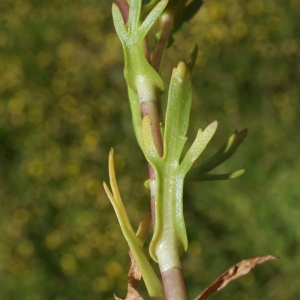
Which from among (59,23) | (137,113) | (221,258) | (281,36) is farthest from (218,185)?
(137,113)

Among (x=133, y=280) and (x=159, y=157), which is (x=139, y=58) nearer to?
(x=159, y=157)

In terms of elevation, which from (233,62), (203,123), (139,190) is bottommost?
(139,190)

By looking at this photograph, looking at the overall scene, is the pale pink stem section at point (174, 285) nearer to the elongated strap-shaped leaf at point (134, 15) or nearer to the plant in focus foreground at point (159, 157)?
the plant in focus foreground at point (159, 157)

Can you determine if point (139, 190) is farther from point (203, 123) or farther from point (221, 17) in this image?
point (221, 17)

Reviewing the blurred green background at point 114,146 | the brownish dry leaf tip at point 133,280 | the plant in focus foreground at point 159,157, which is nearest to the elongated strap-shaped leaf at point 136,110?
the plant in focus foreground at point 159,157

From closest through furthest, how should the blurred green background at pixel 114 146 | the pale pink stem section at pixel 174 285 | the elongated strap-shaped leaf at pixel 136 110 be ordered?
1. the pale pink stem section at pixel 174 285
2. the elongated strap-shaped leaf at pixel 136 110
3. the blurred green background at pixel 114 146
